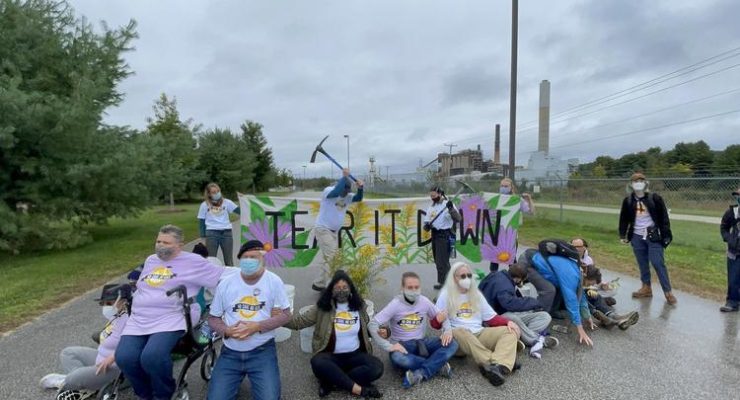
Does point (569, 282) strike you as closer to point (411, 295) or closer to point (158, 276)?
point (411, 295)

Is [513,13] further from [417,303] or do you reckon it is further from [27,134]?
[27,134]

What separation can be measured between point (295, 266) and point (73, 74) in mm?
8443

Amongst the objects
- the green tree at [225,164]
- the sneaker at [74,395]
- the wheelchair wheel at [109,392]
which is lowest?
the sneaker at [74,395]

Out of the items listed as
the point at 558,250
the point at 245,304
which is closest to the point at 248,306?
the point at 245,304

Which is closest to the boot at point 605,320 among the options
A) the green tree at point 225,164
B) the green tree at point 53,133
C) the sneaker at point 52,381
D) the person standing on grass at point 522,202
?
the person standing on grass at point 522,202

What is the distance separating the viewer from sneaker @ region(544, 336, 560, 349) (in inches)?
175

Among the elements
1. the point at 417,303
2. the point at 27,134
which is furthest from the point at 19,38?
the point at 417,303

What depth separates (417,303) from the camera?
4.20 meters

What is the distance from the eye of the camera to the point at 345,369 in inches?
144

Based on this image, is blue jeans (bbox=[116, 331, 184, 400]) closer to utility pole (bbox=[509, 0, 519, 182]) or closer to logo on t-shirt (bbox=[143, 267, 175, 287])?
logo on t-shirt (bbox=[143, 267, 175, 287])

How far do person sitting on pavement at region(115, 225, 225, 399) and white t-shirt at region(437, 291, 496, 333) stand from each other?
90.1 inches

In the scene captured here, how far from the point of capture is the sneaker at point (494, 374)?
3.67 metres

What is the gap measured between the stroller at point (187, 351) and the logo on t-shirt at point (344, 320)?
112 centimetres

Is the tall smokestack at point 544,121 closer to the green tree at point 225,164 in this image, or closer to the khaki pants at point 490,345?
the green tree at point 225,164
